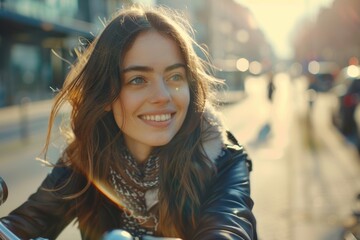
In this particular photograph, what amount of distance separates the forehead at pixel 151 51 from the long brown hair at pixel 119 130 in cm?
2

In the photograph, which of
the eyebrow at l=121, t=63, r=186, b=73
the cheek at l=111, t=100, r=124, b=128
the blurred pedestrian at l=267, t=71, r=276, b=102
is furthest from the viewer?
the blurred pedestrian at l=267, t=71, r=276, b=102

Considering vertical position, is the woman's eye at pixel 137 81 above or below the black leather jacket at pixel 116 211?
above

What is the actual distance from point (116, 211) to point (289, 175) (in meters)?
5.96

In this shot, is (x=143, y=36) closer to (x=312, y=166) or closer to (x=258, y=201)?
(x=258, y=201)

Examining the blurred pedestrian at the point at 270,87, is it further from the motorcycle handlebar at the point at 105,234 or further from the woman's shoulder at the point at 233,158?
the motorcycle handlebar at the point at 105,234

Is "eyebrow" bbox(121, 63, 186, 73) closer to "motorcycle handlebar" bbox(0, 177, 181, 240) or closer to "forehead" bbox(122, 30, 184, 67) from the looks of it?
"forehead" bbox(122, 30, 184, 67)

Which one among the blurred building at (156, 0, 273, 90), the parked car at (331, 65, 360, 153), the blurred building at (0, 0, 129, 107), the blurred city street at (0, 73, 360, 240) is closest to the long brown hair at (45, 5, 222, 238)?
the blurred city street at (0, 73, 360, 240)

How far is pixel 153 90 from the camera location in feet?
5.73

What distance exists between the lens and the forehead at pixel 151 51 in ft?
5.77

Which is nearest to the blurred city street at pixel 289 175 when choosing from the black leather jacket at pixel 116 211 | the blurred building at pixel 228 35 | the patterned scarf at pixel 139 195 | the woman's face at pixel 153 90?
the black leather jacket at pixel 116 211

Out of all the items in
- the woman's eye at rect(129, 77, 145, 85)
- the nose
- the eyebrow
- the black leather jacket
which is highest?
the eyebrow

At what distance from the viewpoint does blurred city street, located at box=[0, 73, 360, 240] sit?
17.0 ft

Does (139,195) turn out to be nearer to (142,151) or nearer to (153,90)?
(142,151)

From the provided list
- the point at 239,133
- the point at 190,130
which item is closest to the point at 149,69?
the point at 190,130
